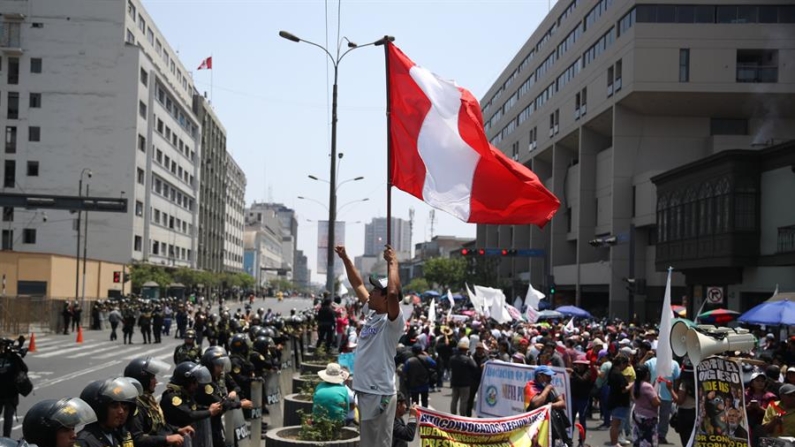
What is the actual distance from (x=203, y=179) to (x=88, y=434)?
96.2m

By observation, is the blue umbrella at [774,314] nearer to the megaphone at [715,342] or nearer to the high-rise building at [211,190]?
the megaphone at [715,342]

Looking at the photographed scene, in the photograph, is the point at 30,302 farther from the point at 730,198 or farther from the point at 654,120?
the point at 654,120

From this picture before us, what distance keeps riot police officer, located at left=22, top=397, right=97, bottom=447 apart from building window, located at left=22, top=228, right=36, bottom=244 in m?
64.7

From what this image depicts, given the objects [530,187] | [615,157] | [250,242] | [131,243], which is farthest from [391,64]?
[250,242]

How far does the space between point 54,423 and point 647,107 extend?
4829 centimetres

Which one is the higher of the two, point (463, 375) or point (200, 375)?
point (200, 375)

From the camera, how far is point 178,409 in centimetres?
746

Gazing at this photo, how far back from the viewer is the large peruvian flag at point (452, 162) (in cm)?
870

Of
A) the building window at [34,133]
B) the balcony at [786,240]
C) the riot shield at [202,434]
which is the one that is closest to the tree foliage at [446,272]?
the building window at [34,133]

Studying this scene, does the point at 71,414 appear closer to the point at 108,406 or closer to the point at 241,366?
the point at 108,406

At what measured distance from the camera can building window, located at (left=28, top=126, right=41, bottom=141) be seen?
63.8 meters

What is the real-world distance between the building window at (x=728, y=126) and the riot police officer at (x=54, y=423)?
166 ft

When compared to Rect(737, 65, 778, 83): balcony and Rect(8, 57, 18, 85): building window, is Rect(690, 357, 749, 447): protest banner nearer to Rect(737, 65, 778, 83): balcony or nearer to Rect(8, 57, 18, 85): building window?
Rect(737, 65, 778, 83): balcony

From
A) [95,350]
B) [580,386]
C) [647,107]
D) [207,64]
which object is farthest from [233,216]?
[580,386]
